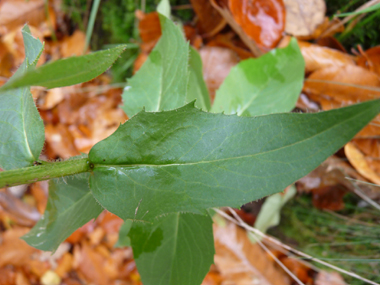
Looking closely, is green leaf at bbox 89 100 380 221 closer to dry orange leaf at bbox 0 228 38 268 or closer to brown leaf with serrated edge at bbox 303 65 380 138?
brown leaf with serrated edge at bbox 303 65 380 138

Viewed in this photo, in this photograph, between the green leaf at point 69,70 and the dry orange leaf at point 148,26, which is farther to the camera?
the dry orange leaf at point 148,26

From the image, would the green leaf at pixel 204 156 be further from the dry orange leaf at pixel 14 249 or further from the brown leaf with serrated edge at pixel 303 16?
the dry orange leaf at pixel 14 249

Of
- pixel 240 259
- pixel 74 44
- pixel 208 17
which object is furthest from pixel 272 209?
pixel 74 44

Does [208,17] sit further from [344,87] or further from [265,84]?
[344,87]

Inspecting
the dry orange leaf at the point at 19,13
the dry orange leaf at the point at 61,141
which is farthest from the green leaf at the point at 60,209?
the dry orange leaf at the point at 19,13

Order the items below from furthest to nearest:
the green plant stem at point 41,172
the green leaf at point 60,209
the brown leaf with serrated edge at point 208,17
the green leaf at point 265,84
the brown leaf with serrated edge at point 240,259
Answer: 1. the brown leaf with serrated edge at point 240,259
2. the brown leaf with serrated edge at point 208,17
3. the green leaf at point 265,84
4. the green leaf at point 60,209
5. the green plant stem at point 41,172

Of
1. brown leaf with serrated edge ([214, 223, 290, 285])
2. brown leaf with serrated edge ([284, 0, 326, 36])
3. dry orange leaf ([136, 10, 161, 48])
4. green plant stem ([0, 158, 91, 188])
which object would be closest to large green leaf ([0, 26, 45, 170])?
green plant stem ([0, 158, 91, 188])

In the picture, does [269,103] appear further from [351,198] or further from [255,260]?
[255,260]
